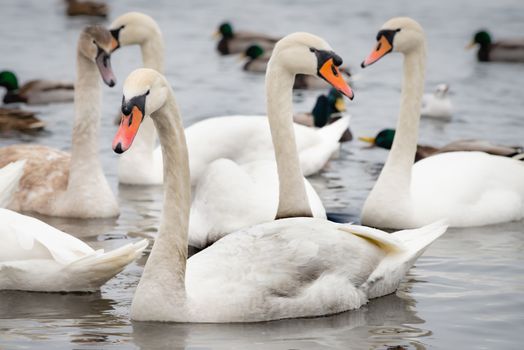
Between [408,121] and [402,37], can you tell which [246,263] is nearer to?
[408,121]

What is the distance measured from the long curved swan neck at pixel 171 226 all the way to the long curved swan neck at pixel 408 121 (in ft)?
11.2

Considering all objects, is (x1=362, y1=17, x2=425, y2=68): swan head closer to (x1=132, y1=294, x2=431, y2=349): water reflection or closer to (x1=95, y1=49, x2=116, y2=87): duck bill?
(x1=95, y1=49, x2=116, y2=87): duck bill

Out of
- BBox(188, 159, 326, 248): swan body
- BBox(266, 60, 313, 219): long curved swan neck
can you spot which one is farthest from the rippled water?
BBox(266, 60, 313, 219): long curved swan neck

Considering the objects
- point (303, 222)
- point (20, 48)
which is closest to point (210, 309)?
point (303, 222)

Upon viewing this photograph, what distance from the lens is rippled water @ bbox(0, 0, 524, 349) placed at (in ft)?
23.5

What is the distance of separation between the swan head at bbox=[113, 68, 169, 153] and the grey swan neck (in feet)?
12.0

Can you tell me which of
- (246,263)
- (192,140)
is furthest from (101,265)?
(192,140)

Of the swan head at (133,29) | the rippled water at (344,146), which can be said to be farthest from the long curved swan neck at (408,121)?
the swan head at (133,29)

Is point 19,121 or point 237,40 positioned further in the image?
point 237,40

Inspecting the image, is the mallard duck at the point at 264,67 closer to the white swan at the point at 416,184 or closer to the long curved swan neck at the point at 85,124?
the white swan at the point at 416,184

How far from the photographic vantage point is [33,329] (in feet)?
23.9

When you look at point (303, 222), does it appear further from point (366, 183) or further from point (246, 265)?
point (366, 183)

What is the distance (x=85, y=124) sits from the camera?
1040 cm

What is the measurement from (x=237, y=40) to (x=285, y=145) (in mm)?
16819
